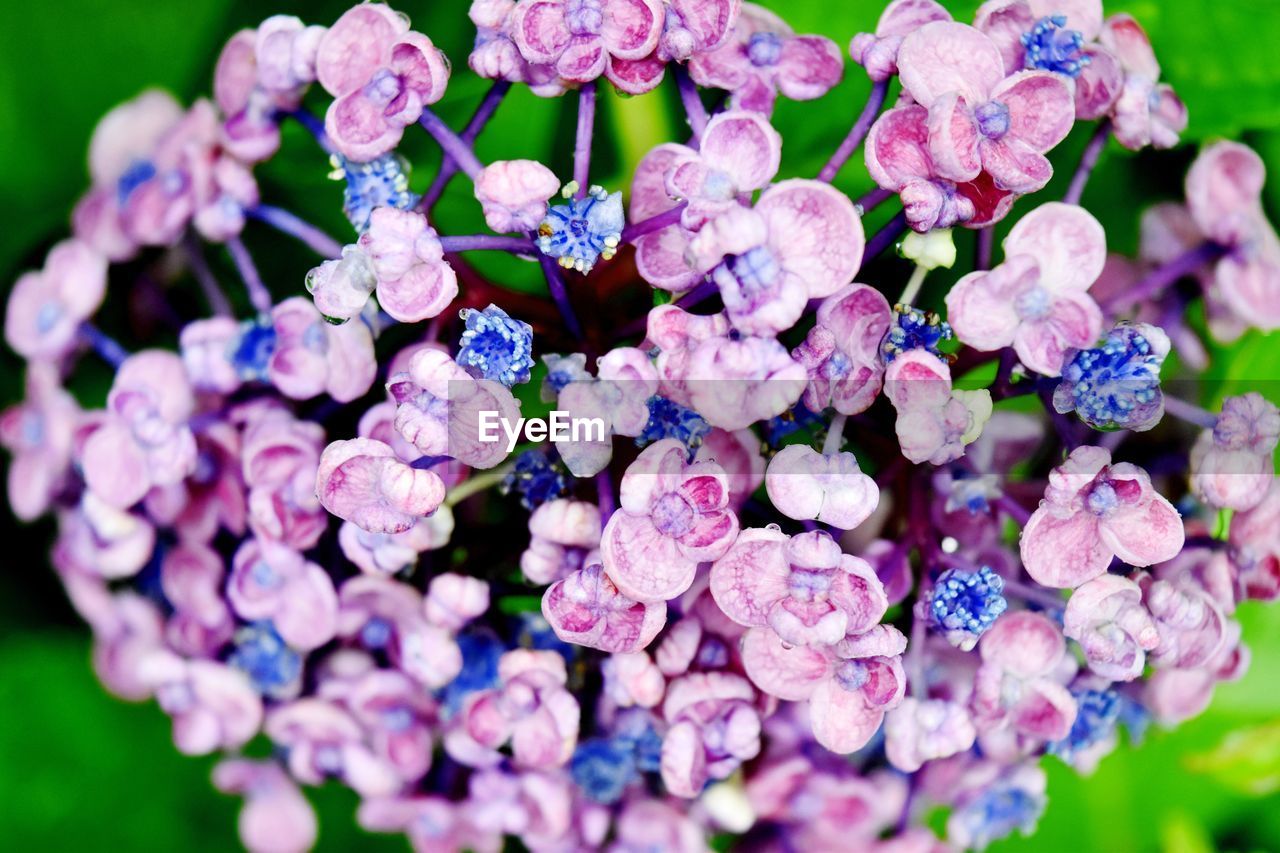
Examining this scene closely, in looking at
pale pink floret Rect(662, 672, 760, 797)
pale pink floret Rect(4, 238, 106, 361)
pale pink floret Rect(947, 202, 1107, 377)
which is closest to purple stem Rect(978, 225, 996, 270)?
pale pink floret Rect(947, 202, 1107, 377)

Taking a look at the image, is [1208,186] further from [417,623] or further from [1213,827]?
[1213,827]

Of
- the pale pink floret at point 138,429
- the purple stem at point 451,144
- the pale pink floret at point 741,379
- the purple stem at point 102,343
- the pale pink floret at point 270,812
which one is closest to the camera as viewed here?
the pale pink floret at point 741,379

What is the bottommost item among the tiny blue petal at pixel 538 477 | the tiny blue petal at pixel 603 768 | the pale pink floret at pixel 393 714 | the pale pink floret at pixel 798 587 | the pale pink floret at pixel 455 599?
the tiny blue petal at pixel 603 768

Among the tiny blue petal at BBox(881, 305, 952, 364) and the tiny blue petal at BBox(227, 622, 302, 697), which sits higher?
the tiny blue petal at BBox(881, 305, 952, 364)

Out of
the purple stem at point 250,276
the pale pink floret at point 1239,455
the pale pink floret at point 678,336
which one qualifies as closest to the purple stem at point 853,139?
the pale pink floret at point 678,336

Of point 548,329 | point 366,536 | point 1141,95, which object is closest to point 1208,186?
point 1141,95

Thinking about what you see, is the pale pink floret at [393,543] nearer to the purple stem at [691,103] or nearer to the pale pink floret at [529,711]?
the pale pink floret at [529,711]

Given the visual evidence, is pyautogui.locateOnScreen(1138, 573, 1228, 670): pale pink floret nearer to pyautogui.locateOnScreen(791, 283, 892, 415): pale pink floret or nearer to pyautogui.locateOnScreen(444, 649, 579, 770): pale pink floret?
pyautogui.locateOnScreen(791, 283, 892, 415): pale pink floret
